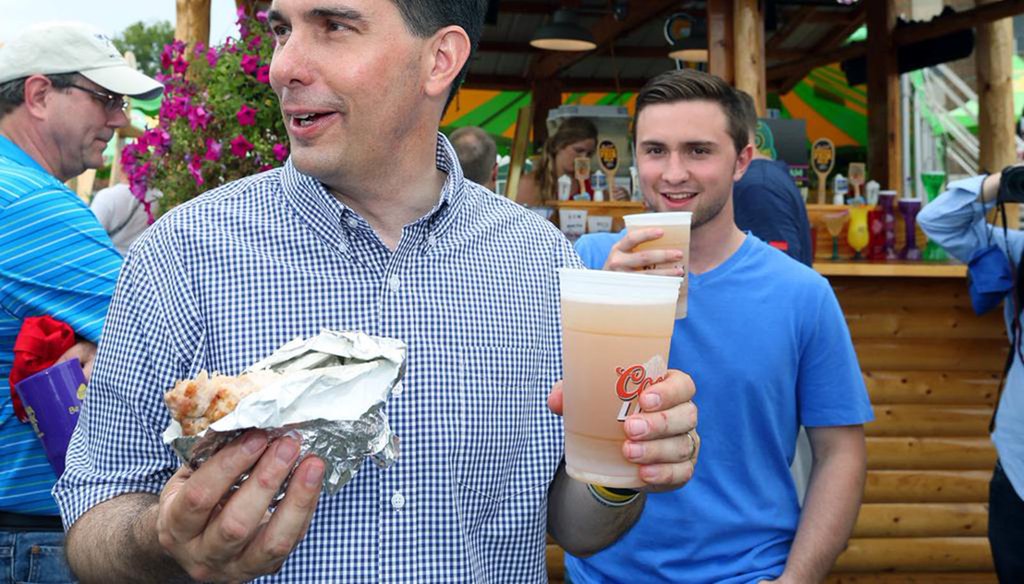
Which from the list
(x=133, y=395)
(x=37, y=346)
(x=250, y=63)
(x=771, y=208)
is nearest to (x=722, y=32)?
(x=771, y=208)

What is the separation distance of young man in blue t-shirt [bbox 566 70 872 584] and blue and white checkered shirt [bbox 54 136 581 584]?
28.4 inches

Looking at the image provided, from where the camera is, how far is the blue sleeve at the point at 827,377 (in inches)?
90.7

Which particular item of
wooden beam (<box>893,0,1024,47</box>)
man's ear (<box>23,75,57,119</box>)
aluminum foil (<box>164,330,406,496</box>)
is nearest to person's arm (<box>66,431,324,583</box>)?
aluminum foil (<box>164,330,406,496</box>)

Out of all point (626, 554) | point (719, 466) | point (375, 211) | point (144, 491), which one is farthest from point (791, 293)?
point (144, 491)

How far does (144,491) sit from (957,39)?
351 inches

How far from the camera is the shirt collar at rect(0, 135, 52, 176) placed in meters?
2.40

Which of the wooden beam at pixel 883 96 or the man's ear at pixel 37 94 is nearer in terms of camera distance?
the man's ear at pixel 37 94

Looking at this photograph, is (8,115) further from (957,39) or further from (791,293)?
(957,39)

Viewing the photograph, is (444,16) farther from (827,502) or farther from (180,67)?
(180,67)

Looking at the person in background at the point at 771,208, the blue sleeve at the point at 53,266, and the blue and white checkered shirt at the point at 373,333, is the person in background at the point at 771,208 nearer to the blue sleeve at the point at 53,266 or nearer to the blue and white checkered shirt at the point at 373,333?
the blue and white checkered shirt at the point at 373,333

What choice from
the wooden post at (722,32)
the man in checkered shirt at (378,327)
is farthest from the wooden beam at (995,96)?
the man in checkered shirt at (378,327)

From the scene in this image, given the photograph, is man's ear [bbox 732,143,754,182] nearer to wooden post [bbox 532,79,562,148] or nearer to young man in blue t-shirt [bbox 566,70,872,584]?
young man in blue t-shirt [bbox 566,70,872,584]

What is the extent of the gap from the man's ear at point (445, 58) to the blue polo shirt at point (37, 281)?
3.51ft

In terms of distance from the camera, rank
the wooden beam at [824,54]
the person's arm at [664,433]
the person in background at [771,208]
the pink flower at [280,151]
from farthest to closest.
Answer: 1. the wooden beam at [824,54]
2. the person in background at [771,208]
3. the pink flower at [280,151]
4. the person's arm at [664,433]
